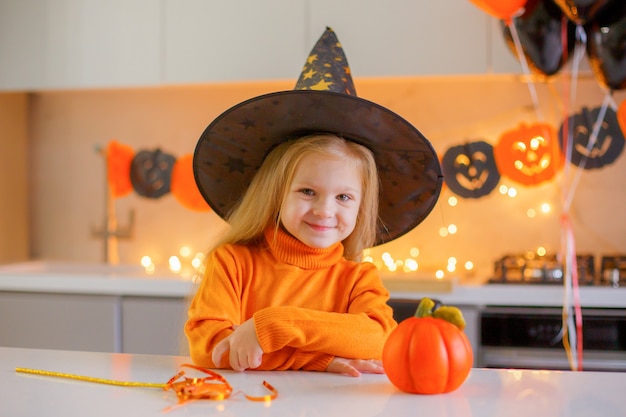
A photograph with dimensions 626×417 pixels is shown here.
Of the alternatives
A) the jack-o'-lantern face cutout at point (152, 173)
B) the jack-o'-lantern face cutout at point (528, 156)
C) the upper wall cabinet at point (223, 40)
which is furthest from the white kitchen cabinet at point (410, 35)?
the jack-o'-lantern face cutout at point (152, 173)

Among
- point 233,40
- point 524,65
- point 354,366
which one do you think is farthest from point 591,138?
point 354,366

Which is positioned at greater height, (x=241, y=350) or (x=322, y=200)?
(x=322, y=200)

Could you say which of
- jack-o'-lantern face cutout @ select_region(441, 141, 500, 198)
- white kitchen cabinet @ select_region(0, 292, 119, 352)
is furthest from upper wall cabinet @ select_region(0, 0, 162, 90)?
jack-o'-lantern face cutout @ select_region(441, 141, 500, 198)

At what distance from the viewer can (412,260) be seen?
116 inches

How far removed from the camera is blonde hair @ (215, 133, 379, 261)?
126 cm

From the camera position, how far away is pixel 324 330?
1.16 m

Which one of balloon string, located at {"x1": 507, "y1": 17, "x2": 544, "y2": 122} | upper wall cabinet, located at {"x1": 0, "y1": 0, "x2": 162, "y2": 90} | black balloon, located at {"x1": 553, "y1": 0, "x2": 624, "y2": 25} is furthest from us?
upper wall cabinet, located at {"x1": 0, "y1": 0, "x2": 162, "y2": 90}

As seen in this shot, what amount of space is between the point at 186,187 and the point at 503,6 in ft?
4.18

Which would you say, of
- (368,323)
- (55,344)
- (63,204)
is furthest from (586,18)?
(63,204)

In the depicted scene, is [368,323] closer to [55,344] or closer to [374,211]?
A: [374,211]

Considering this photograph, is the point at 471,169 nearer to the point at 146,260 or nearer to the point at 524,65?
the point at 524,65

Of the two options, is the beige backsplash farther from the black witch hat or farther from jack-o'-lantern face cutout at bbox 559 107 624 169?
the black witch hat

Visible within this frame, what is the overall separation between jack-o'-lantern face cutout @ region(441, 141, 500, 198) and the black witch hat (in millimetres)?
1285

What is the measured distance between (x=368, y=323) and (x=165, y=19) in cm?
183
